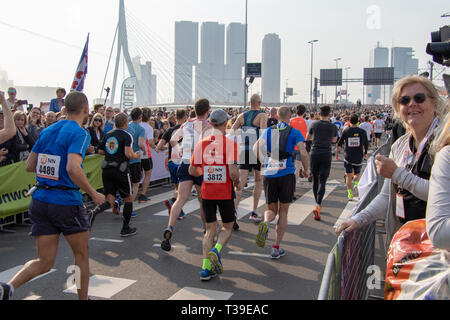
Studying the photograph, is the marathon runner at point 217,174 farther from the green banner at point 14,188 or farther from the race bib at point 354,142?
the race bib at point 354,142

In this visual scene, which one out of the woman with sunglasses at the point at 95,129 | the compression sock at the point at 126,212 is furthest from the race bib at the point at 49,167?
the woman with sunglasses at the point at 95,129

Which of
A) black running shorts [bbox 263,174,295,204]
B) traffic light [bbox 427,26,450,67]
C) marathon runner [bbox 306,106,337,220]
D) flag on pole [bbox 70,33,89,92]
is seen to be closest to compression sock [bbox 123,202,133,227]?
black running shorts [bbox 263,174,295,204]

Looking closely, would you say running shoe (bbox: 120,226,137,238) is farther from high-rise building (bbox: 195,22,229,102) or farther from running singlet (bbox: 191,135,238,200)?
high-rise building (bbox: 195,22,229,102)

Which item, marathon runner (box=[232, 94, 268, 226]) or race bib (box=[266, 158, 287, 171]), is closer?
race bib (box=[266, 158, 287, 171])

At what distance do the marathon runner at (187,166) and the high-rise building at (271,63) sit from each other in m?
155

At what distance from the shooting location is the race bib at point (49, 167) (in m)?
3.54

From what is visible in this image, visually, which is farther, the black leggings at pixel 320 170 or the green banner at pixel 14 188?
the black leggings at pixel 320 170

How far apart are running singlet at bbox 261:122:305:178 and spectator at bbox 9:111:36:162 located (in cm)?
482

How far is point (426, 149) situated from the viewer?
236 cm

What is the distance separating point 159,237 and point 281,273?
2.35 m

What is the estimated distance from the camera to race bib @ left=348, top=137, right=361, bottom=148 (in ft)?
30.1
